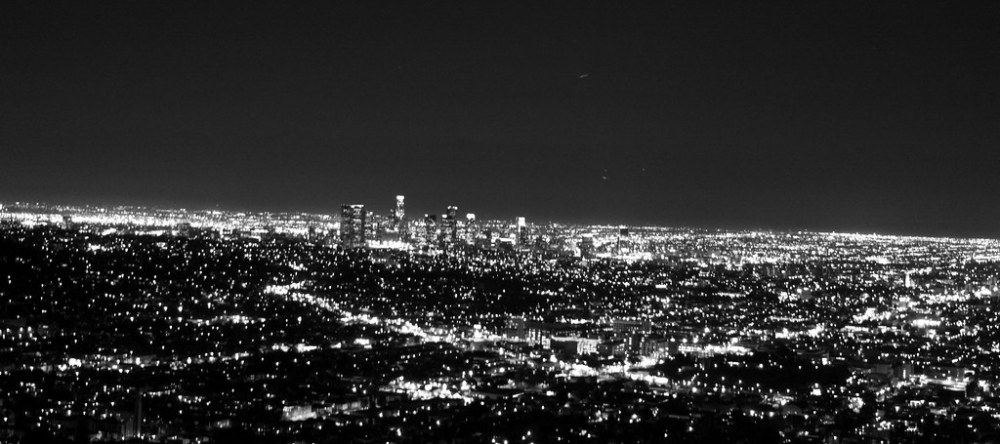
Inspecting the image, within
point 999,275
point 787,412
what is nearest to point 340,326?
point 787,412

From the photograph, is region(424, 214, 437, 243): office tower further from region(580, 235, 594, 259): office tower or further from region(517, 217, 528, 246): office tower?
region(580, 235, 594, 259): office tower

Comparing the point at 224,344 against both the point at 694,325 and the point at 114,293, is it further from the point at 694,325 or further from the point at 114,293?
the point at 694,325

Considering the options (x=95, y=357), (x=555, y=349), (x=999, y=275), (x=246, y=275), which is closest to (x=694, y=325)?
(x=555, y=349)

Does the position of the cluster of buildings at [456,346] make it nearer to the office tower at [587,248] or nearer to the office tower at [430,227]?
the office tower at [587,248]

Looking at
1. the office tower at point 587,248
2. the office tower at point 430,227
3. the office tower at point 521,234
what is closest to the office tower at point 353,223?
the office tower at point 430,227

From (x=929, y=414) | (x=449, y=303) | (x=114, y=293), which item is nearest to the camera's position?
(x=929, y=414)

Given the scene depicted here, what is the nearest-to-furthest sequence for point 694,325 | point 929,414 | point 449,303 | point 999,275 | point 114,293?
point 929,414 < point 114,293 < point 694,325 < point 449,303 < point 999,275

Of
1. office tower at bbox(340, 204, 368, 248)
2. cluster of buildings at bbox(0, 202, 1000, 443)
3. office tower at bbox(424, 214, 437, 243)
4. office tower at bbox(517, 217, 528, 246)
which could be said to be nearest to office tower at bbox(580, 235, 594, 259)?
office tower at bbox(517, 217, 528, 246)

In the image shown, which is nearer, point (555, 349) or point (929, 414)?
point (929, 414)
